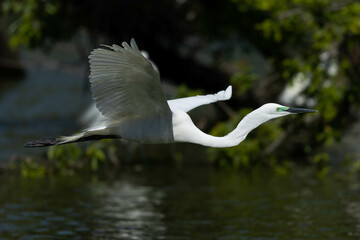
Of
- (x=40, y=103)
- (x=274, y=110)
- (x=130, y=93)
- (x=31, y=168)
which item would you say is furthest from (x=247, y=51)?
(x=130, y=93)

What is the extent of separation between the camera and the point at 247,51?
18.0m

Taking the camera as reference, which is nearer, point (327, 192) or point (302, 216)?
point (302, 216)

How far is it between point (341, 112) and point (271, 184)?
142cm

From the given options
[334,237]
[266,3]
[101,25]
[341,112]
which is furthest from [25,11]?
[334,237]

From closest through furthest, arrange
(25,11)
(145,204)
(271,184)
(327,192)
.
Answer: (145,204), (327,192), (271,184), (25,11)

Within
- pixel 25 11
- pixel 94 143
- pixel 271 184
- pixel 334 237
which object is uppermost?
pixel 25 11

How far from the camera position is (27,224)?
8719 millimetres

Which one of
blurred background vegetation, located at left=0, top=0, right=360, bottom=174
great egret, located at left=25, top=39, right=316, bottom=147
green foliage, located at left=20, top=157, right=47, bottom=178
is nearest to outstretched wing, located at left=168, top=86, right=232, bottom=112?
great egret, located at left=25, top=39, right=316, bottom=147

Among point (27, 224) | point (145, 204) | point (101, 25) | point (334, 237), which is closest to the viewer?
point (334, 237)

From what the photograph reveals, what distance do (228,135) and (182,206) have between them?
133 inches

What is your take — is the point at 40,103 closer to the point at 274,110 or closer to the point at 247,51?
the point at 247,51

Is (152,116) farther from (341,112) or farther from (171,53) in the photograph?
(171,53)

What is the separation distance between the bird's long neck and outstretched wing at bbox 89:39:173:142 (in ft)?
0.36

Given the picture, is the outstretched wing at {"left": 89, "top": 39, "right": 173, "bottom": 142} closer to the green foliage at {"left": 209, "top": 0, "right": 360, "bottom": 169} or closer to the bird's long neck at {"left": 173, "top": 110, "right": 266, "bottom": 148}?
the bird's long neck at {"left": 173, "top": 110, "right": 266, "bottom": 148}
